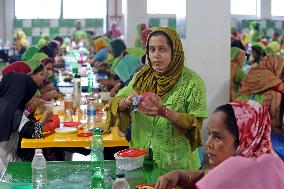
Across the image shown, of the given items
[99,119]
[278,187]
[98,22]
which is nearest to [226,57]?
[99,119]

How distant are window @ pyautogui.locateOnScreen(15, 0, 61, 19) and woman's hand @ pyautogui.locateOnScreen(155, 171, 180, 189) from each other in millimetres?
13972

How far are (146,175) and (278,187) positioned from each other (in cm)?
158

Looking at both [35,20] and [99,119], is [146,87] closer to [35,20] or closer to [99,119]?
[99,119]

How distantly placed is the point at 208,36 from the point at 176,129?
247cm

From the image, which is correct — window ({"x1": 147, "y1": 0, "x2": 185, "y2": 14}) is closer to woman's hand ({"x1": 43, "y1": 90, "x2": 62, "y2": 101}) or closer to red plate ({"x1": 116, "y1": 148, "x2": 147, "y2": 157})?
woman's hand ({"x1": 43, "y1": 90, "x2": 62, "y2": 101})

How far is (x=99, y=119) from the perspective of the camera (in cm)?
431

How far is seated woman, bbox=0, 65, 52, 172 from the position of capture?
3.85 meters

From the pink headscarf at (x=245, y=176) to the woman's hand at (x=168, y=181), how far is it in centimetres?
109

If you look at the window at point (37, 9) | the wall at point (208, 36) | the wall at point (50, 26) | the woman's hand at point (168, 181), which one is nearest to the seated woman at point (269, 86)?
the wall at point (208, 36)

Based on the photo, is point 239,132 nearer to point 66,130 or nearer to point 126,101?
point 126,101

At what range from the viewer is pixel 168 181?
2.51m

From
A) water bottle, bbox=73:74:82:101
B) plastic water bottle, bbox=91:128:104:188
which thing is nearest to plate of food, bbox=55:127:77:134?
plastic water bottle, bbox=91:128:104:188

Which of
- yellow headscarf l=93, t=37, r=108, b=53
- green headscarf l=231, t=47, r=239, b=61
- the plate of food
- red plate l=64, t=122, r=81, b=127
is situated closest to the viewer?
the plate of food

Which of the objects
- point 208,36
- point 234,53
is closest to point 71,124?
point 208,36
